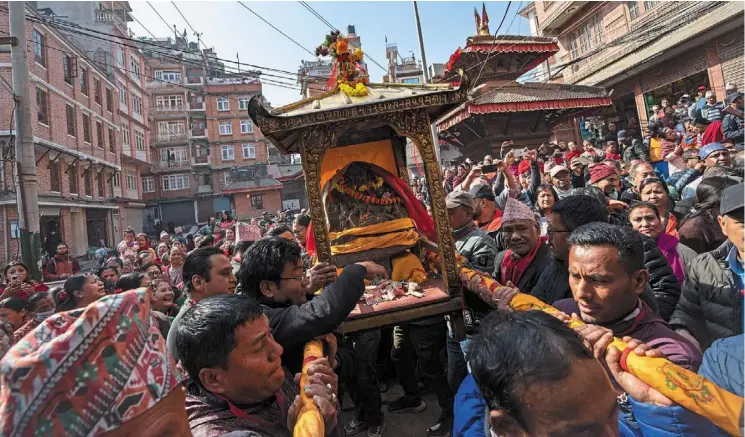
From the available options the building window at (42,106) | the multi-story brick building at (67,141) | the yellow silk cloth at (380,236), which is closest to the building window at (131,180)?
the multi-story brick building at (67,141)

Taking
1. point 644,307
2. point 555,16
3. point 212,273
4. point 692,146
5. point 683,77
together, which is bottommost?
point 644,307

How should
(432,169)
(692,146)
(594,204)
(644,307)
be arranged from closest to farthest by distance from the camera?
→ (644,307) → (594,204) → (432,169) → (692,146)

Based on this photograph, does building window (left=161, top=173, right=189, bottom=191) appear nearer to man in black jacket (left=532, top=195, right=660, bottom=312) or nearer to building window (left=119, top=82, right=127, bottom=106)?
building window (left=119, top=82, right=127, bottom=106)

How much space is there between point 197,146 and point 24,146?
1536 inches

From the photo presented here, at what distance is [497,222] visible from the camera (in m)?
4.85

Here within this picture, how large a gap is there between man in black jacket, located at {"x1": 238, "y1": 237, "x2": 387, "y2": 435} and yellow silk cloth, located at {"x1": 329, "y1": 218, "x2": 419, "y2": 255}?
1503mm

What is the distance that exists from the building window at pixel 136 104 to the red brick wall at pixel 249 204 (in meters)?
11.3

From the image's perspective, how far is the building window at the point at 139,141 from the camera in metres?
32.5

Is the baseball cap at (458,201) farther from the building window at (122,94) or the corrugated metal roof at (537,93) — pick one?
the building window at (122,94)

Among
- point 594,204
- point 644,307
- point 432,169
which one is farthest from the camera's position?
point 432,169

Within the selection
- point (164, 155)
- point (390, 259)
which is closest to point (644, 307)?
point (390, 259)

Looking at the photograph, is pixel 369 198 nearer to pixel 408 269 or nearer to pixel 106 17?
pixel 408 269

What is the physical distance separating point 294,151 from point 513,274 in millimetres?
2886

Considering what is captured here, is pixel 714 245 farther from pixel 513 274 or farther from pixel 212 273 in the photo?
pixel 212 273
